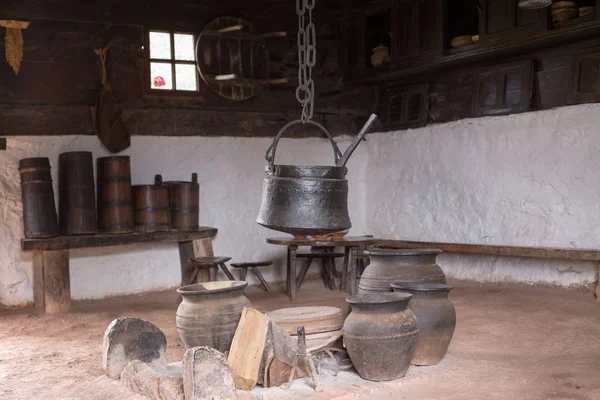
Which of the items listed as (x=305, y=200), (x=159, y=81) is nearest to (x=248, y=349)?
(x=305, y=200)

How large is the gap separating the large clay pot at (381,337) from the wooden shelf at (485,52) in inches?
144

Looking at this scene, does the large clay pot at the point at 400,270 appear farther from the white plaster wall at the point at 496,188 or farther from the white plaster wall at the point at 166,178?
the white plaster wall at the point at 166,178

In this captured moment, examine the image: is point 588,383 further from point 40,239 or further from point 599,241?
point 40,239

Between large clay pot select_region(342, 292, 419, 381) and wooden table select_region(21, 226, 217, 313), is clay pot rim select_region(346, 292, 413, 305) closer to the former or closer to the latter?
large clay pot select_region(342, 292, 419, 381)

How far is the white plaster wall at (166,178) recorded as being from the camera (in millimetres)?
7258

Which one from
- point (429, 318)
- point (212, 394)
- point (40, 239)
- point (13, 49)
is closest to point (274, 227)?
point (212, 394)

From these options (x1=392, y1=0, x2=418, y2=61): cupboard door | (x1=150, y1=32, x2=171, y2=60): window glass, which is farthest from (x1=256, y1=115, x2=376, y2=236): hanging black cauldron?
(x1=392, y1=0, x2=418, y2=61): cupboard door

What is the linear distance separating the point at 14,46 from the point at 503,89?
5379 millimetres

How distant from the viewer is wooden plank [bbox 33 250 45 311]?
6977mm

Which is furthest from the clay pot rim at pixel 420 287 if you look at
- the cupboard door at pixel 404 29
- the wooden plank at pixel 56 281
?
the cupboard door at pixel 404 29

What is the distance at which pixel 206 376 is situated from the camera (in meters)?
3.87

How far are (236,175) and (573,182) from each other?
13.1 feet

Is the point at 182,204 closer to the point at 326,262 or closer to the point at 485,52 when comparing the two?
the point at 326,262

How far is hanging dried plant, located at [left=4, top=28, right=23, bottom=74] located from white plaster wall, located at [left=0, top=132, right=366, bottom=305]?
2.65ft
